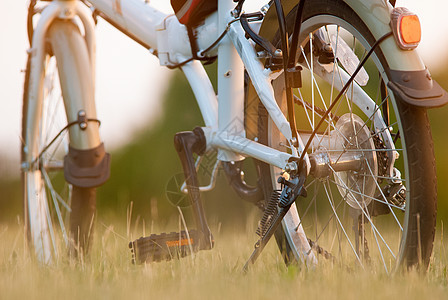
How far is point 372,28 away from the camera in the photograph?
175 cm

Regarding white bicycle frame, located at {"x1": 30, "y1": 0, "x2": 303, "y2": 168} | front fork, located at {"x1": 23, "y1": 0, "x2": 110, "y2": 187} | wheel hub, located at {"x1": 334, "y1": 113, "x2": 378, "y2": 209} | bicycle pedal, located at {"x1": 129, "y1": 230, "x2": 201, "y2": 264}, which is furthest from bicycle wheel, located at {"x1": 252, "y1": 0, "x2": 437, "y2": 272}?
front fork, located at {"x1": 23, "y1": 0, "x2": 110, "y2": 187}

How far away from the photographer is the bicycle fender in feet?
5.40

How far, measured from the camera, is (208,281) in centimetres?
183

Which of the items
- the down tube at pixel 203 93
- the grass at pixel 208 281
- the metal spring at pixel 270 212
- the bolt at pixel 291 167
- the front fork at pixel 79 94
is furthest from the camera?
the front fork at pixel 79 94

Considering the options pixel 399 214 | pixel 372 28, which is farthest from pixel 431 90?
pixel 399 214

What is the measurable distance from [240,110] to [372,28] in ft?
2.37

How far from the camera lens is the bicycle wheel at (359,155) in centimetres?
170

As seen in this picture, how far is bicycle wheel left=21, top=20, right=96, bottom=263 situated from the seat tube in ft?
1.98

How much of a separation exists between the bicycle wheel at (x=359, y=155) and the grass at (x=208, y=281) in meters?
0.11

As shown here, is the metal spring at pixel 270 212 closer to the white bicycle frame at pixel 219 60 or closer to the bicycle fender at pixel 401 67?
the white bicycle frame at pixel 219 60

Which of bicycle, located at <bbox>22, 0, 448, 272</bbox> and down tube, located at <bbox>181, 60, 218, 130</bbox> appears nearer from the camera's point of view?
bicycle, located at <bbox>22, 0, 448, 272</bbox>

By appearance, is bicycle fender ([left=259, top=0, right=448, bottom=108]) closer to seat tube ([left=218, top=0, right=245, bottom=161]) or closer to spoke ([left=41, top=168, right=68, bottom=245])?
seat tube ([left=218, top=0, right=245, bottom=161])

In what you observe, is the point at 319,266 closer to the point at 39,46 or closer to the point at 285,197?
the point at 285,197

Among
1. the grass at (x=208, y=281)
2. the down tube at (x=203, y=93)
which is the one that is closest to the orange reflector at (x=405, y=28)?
the grass at (x=208, y=281)
